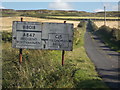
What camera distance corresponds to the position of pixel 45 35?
9766 mm

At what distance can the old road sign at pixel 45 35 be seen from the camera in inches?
380

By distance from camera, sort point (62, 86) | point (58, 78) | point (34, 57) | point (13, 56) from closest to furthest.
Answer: point (62, 86), point (58, 78), point (34, 57), point (13, 56)

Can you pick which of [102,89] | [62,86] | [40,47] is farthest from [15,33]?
[102,89]

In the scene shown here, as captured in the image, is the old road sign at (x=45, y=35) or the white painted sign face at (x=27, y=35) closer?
the old road sign at (x=45, y=35)

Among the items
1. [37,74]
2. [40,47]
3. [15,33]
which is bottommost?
[37,74]

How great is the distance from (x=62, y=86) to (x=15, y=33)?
368 centimetres

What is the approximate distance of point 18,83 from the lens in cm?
771

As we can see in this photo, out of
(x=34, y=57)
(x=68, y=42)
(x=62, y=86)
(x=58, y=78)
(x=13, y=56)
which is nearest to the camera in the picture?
(x=62, y=86)

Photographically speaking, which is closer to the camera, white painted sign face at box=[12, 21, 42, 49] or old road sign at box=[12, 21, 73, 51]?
old road sign at box=[12, 21, 73, 51]

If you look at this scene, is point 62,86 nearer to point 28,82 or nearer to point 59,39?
point 28,82

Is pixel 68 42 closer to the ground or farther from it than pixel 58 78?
farther from it

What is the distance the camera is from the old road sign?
9.65 m

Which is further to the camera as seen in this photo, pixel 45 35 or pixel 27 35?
pixel 27 35

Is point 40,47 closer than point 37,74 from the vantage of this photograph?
No
